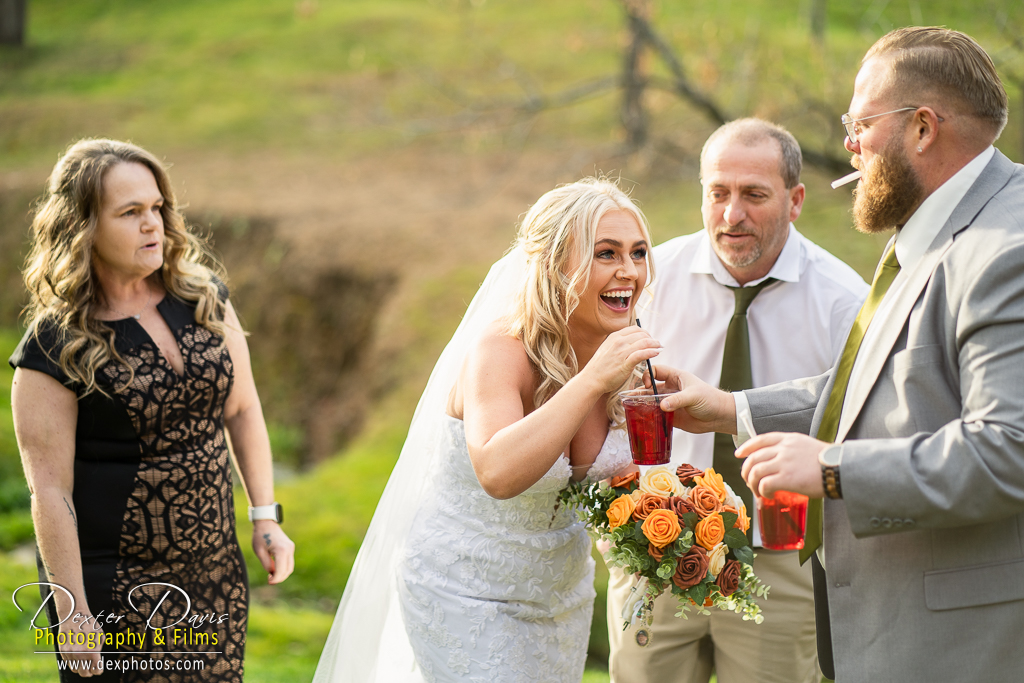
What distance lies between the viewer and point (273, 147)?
20.0m

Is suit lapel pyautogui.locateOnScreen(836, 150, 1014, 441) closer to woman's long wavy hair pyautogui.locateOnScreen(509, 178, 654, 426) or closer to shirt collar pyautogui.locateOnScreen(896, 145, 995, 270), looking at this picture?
shirt collar pyautogui.locateOnScreen(896, 145, 995, 270)

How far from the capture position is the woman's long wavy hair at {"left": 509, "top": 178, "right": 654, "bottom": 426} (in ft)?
9.91

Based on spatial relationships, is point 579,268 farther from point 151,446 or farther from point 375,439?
point 375,439

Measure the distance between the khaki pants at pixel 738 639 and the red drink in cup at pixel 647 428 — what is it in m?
1.02

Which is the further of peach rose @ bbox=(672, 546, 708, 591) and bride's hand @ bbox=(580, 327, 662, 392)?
peach rose @ bbox=(672, 546, 708, 591)

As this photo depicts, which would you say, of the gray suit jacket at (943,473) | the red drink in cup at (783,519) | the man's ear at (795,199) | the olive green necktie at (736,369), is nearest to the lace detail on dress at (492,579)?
the red drink in cup at (783,519)

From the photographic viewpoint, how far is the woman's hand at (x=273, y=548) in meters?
4.01

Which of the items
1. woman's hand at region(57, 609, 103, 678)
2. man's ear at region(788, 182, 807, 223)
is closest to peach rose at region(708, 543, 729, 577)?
man's ear at region(788, 182, 807, 223)

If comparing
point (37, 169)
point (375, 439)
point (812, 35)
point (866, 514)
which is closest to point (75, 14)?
point (37, 169)

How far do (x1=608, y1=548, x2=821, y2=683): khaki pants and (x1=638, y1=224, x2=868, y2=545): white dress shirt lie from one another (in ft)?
0.79

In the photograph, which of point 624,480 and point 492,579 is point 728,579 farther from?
point 492,579

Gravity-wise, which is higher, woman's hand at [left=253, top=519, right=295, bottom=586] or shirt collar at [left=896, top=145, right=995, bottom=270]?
shirt collar at [left=896, top=145, right=995, bottom=270]

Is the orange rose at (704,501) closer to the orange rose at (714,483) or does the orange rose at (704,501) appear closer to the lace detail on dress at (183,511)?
the orange rose at (714,483)

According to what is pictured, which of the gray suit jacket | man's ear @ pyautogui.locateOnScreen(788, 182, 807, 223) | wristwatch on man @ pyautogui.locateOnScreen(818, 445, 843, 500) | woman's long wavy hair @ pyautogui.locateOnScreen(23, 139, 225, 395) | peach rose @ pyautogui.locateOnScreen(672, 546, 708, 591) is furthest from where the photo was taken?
man's ear @ pyautogui.locateOnScreen(788, 182, 807, 223)
